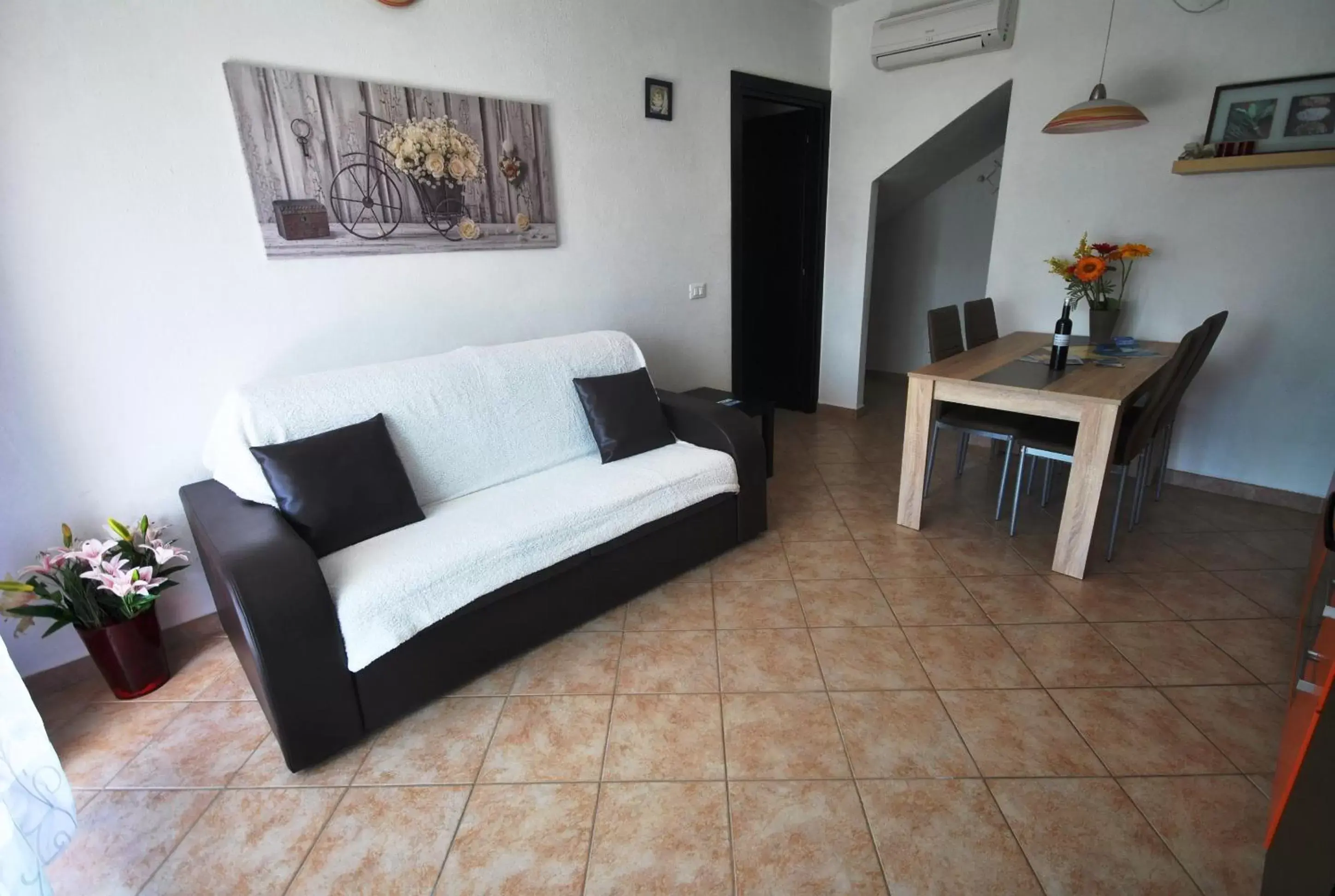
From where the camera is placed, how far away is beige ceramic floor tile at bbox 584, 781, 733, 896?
4.23ft

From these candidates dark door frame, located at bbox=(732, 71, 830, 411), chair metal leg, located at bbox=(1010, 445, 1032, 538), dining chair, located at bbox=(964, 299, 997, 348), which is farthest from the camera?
dark door frame, located at bbox=(732, 71, 830, 411)

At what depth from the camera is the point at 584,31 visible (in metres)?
2.70

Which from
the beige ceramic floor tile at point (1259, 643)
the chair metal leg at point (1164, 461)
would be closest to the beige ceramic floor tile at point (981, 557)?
the beige ceramic floor tile at point (1259, 643)

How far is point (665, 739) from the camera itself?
165cm

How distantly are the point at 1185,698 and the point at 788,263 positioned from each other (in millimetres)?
3293

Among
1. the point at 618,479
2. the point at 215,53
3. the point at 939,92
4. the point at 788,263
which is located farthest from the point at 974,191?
the point at 215,53

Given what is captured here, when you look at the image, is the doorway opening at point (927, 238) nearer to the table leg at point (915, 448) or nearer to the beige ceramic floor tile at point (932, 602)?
the table leg at point (915, 448)

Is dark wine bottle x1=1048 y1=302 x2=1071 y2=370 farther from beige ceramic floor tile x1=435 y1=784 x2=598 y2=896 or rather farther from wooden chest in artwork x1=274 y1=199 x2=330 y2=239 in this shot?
wooden chest in artwork x1=274 y1=199 x2=330 y2=239

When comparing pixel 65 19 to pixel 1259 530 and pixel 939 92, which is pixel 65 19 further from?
pixel 1259 530

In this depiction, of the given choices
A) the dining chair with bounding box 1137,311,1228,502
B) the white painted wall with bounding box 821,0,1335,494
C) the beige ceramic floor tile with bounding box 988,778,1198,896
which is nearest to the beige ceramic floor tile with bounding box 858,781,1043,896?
the beige ceramic floor tile with bounding box 988,778,1198,896

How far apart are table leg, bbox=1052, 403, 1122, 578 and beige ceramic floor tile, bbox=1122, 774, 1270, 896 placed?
36.4 inches

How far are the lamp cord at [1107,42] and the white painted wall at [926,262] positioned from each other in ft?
4.43

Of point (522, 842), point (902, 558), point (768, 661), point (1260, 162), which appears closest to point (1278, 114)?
point (1260, 162)

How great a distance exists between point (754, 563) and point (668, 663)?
69cm
